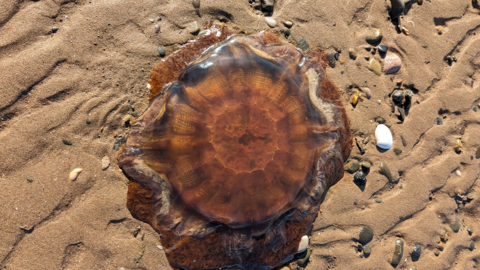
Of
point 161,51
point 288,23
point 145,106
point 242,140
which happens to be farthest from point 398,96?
point 145,106

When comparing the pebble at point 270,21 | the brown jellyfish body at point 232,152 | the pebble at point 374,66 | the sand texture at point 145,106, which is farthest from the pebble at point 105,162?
the pebble at point 374,66

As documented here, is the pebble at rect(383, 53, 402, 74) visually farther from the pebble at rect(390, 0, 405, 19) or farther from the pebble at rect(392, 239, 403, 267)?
the pebble at rect(392, 239, 403, 267)

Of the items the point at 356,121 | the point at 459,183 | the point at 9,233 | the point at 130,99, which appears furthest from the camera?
the point at 459,183

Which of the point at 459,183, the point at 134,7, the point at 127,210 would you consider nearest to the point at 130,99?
the point at 134,7

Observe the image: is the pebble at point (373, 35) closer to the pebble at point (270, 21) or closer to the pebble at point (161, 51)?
the pebble at point (270, 21)

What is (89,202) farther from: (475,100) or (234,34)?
(475,100)

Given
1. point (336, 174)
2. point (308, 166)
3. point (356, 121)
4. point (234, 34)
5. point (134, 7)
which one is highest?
point (134, 7)

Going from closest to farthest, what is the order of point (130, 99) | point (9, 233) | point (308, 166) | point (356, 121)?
point (308, 166), point (9, 233), point (130, 99), point (356, 121)
